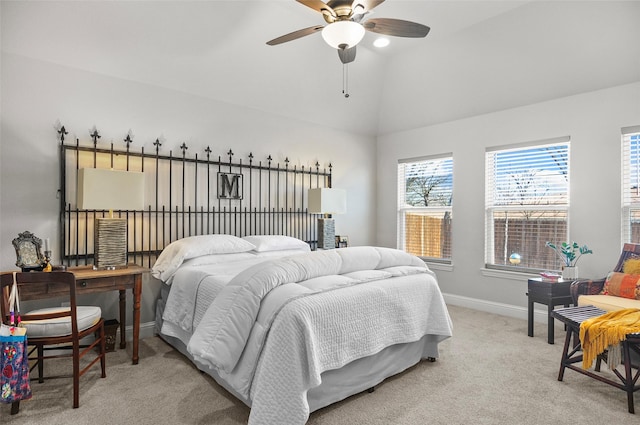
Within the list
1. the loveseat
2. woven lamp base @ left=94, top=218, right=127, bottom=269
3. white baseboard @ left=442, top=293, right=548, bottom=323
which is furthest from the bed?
white baseboard @ left=442, top=293, right=548, bottom=323

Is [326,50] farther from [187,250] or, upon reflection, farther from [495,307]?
[495,307]

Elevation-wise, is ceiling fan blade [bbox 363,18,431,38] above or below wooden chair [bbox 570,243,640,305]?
above

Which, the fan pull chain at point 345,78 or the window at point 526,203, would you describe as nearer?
the window at point 526,203

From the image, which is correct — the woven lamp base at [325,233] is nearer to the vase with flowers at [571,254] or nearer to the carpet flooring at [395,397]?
the carpet flooring at [395,397]

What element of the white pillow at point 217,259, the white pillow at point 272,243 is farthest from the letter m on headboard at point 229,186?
the white pillow at point 217,259

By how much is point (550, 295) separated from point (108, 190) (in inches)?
156

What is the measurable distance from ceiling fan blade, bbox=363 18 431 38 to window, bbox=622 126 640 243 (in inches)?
98.4

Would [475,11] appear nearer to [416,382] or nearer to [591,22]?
[591,22]

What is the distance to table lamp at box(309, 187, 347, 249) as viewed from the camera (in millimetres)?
4508

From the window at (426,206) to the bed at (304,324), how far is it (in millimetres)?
2251

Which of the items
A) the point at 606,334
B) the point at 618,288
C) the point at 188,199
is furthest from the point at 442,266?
the point at 188,199

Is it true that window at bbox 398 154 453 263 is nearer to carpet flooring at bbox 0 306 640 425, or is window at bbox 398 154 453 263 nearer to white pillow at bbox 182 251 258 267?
carpet flooring at bbox 0 306 640 425

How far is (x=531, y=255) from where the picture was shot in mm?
4254

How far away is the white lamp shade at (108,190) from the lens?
2.82m
